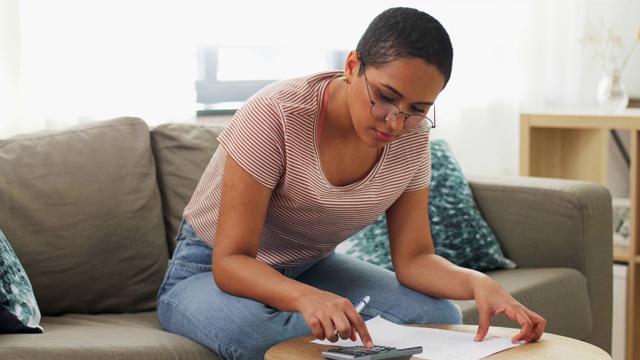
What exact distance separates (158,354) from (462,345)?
55 cm

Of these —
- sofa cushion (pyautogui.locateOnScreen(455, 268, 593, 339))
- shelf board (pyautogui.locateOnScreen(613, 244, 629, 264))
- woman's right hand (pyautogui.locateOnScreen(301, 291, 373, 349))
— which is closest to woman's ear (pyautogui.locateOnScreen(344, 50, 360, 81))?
woman's right hand (pyautogui.locateOnScreen(301, 291, 373, 349))

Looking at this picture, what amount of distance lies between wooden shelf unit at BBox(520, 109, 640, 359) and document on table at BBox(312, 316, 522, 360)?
152 centimetres

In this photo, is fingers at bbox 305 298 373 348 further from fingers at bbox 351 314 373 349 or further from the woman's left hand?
the woman's left hand

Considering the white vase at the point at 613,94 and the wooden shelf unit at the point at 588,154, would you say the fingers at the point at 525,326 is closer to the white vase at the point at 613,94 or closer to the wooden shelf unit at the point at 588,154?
the wooden shelf unit at the point at 588,154

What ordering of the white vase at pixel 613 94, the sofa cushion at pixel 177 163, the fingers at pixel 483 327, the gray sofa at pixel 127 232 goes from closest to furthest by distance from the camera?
1. the fingers at pixel 483 327
2. the gray sofa at pixel 127 232
3. the sofa cushion at pixel 177 163
4. the white vase at pixel 613 94

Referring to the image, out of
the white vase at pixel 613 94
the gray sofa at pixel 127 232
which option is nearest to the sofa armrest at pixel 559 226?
the gray sofa at pixel 127 232

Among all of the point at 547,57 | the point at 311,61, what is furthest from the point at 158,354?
the point at 547,57

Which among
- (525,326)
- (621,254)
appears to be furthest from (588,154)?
(525,326)

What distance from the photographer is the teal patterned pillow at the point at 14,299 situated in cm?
157

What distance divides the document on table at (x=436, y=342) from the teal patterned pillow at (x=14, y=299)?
0.57 m

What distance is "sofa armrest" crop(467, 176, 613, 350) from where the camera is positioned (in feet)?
7.75

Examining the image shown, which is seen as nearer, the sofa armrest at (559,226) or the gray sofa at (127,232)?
the gray sofa at (127,232)

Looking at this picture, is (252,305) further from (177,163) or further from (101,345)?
(177,163)

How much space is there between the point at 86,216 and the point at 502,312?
96cm
